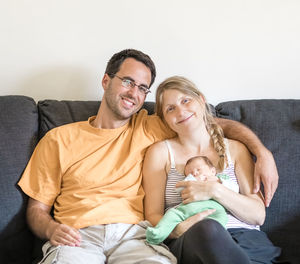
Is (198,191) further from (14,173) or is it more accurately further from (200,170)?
(14,173)

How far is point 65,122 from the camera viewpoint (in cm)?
172

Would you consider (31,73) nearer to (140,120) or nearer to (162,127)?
(140,120)

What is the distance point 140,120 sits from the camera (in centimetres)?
172

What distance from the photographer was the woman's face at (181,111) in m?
1.53

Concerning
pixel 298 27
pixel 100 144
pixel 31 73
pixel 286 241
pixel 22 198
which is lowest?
pixel 286 241

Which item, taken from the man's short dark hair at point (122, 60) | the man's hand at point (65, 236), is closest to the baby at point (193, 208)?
the man's hand at point (65, 236)

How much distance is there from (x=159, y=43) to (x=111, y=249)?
1.21 m

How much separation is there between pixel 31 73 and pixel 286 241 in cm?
165

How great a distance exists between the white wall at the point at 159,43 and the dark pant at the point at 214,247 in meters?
0.96

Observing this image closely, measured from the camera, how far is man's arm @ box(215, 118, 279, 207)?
146 cm

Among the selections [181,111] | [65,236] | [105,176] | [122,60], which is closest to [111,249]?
[65,236]

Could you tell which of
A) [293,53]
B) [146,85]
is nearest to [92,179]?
[146,85]

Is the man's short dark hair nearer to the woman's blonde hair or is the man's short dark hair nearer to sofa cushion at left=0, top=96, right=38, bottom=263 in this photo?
the woman's blonde hair

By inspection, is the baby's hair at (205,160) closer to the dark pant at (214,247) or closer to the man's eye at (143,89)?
the dark pant at (214,247)
